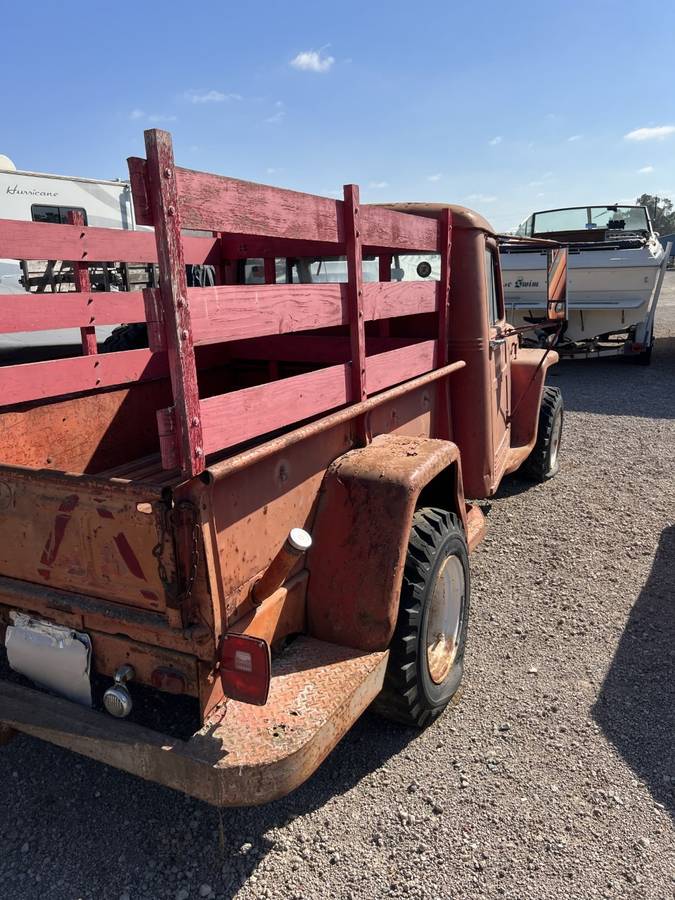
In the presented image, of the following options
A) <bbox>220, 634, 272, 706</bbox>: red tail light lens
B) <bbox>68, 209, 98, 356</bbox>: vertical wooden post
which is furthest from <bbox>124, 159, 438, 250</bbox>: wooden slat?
<bbox>68, 209, 98, 356</bbox>: vertical wooden post

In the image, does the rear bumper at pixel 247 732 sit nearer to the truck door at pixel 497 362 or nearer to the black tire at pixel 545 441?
the truck door at pixel 497 362

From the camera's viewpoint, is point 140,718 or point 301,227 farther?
point 140,718

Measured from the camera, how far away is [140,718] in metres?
2.82

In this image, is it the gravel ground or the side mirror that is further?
the side mirror

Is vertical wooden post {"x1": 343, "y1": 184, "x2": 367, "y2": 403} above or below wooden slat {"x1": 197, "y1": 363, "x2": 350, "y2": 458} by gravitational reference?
above

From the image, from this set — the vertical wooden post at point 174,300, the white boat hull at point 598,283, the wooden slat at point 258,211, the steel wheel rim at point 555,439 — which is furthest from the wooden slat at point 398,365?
the white boat hull at point 598,283

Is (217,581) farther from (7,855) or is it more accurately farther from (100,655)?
(7,855)

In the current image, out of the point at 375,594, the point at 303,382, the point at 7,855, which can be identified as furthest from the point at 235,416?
the point at 7,855

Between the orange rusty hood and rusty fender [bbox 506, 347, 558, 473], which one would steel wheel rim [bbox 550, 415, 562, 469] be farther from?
the orange rusty hood

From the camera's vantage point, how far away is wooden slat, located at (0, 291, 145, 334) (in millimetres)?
3445

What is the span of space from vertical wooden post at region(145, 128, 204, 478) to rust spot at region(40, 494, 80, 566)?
1.71 feet

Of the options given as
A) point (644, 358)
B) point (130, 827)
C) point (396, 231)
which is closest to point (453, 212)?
point (396, 231)

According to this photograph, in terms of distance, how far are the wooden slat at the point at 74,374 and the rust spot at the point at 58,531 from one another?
43.5 inches

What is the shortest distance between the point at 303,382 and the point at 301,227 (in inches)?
21.3
